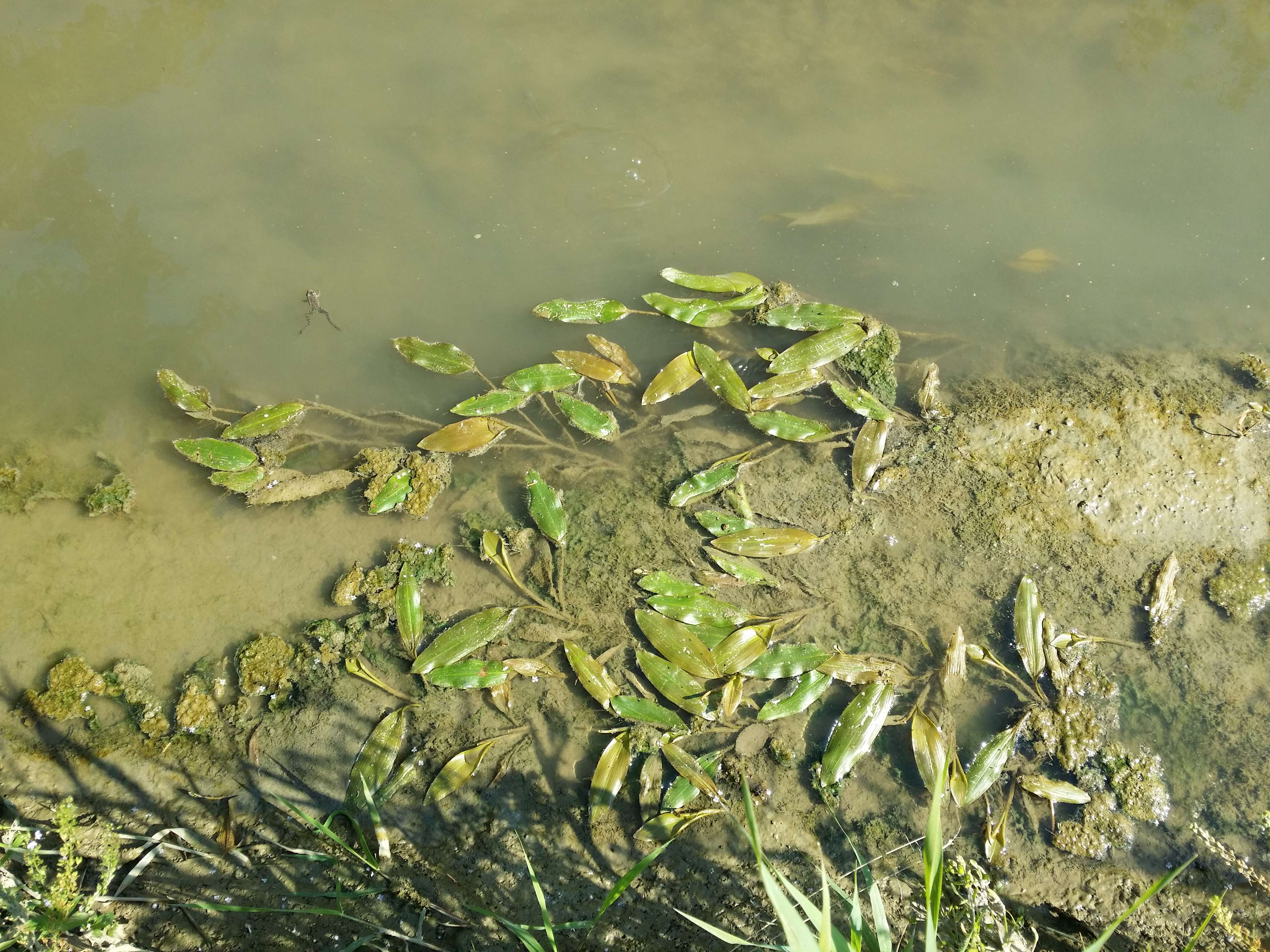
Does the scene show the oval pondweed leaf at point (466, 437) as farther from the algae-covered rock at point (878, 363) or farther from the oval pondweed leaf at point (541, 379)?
the algae-covered rock at point (878, 363)

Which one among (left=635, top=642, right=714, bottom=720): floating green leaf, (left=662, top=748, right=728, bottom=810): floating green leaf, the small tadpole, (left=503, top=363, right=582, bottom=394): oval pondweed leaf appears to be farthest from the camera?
the small tadpole

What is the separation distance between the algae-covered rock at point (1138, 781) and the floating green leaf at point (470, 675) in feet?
5.95

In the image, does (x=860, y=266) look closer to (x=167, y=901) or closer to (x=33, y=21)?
(x=167, y=901)

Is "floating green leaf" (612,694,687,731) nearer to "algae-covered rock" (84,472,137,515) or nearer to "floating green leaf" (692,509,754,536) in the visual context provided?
"floating green leaf" (692,509,754,536)

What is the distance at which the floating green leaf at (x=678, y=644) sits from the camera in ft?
7.71

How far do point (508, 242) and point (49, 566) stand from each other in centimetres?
195

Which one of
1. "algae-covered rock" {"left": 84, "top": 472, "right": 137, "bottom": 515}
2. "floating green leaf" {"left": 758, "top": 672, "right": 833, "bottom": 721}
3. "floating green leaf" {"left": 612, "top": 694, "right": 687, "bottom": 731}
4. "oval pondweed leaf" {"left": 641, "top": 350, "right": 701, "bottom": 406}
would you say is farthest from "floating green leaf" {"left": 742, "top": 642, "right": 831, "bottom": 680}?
"algae-covered rock" {"left": 84, "top": 472, "right": 137, "bottom": 515}

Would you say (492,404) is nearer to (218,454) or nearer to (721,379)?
(721,379)

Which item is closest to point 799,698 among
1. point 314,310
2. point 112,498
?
point 314,310

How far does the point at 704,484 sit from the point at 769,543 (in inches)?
11.1

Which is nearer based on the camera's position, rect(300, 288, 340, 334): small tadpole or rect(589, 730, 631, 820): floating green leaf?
rect(589, 730, 631, 820): floating green leaf

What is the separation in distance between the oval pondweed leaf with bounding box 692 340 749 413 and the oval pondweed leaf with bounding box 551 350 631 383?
0.27 meters

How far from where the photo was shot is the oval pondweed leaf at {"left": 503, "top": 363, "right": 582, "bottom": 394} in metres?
2.69

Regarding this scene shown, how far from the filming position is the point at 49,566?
2.61 metres
